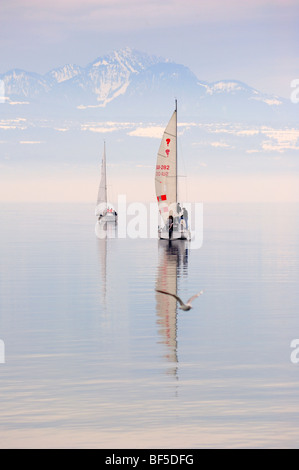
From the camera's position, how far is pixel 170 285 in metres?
57.3

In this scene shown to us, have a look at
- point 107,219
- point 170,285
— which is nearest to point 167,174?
point 170,285

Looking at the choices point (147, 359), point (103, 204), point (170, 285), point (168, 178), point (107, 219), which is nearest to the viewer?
point (147, 359)

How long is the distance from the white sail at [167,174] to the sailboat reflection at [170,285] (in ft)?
15.5

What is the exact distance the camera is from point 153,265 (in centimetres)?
7225

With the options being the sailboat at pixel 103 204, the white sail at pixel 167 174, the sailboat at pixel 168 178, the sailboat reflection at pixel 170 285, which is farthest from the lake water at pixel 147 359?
the sailboat at pixel 103 204

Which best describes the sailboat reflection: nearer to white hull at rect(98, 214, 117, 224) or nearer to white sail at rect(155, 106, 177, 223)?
white sail at rect(155, 106, 177, 223)

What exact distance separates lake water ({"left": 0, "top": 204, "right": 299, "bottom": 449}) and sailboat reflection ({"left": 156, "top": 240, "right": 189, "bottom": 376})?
12 cm

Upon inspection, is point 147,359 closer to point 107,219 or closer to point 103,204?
point 103,204

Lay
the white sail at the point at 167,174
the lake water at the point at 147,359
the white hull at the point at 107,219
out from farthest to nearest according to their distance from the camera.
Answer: the white hull at the point at 107,219
the white sail at the point at 167,174
the lake water at the point at 147,359

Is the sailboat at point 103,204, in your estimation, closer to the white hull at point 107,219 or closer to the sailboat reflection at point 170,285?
the white hull at point 107,219

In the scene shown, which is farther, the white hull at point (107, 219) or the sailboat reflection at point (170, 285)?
the white hull at point (107, 219)

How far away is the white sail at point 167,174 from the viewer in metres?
97.9

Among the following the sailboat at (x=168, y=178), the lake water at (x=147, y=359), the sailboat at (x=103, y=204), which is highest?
the sailboat at (x=103, y=204)

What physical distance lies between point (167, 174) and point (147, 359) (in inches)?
2566
